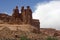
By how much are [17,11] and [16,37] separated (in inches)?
898

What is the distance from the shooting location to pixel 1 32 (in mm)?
87500

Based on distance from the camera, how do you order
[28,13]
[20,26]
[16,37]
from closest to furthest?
[16,37] → [20,26] → [28,13]

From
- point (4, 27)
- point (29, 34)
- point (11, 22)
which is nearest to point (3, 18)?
point (11, 22)

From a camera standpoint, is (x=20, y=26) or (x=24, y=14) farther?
(x=24, y=14)

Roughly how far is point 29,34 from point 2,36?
7.60m

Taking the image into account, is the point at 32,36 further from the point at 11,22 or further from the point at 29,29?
the point at 11,22

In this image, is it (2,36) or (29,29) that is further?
(29,29)

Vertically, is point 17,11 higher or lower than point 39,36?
higher

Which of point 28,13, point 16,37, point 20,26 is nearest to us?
point 16,37

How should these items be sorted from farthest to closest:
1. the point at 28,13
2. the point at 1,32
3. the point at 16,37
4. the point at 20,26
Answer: the point at 28,13
the point at 20,26
the point at 1,32
the point at 16,37

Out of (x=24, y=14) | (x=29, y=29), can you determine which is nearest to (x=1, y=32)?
(x=29, y=29)

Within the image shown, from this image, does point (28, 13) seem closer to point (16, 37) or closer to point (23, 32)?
point (23, 32)

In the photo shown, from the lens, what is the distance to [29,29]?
9150 centimetres

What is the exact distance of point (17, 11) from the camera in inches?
4072
